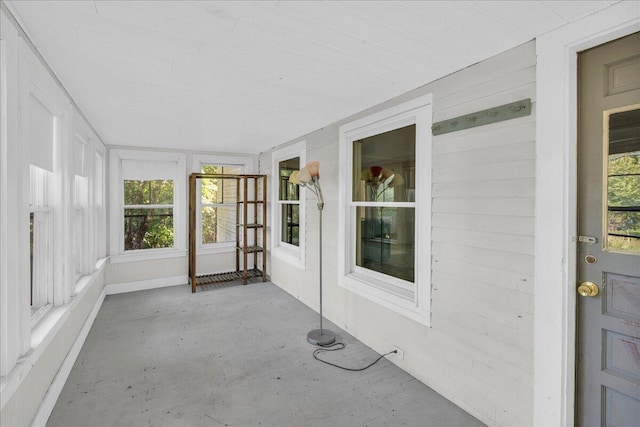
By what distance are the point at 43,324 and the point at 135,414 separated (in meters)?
0.89

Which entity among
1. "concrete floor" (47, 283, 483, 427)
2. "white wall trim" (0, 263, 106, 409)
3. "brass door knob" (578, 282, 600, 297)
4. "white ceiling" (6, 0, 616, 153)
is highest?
"white ceiling" (6, 0, 616, 153)

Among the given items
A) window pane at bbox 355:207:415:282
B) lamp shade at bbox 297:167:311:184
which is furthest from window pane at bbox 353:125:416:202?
lamp shade at bbox 297:167:311:184

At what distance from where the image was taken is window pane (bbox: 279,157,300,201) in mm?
4926

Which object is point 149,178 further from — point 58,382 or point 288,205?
point 58,382

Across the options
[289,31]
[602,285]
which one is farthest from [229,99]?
[602,285]

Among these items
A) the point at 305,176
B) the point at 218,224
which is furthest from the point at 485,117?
the point at 218,224

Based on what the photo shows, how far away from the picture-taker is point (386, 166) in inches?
122

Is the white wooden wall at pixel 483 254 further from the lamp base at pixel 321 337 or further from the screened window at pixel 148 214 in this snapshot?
the screened window at pixel 148 214

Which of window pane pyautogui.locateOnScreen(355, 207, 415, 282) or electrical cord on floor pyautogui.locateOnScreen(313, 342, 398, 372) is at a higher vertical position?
window pane pyautogui.locateOnScreen(355, 207, 415, 282)

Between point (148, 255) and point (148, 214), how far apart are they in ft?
2.26

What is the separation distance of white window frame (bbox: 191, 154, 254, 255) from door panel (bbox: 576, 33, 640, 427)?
5041mm

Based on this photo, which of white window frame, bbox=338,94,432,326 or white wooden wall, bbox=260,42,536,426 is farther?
white window frame, bbox=338,94,432,326

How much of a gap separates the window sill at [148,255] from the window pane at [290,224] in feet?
5.90

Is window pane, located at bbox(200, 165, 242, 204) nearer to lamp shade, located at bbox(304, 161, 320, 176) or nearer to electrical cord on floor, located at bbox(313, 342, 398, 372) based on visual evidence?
lamp shade, located at bbox(304, 161, 320, 176)
